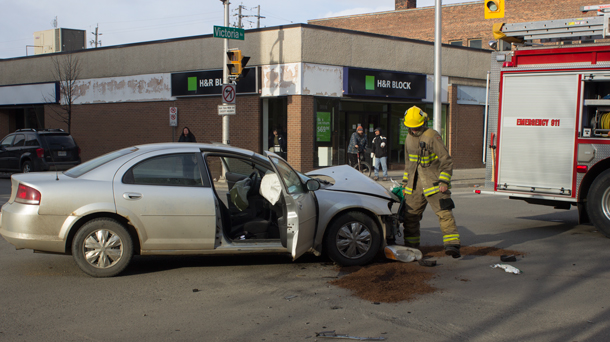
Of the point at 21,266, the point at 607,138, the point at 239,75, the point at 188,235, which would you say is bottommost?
the point at 21,266

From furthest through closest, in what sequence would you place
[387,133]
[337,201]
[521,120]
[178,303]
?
1. [387,133]
2. [521,120]
3. [337,201]
4. [178,303]

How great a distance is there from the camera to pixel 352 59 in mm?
19422

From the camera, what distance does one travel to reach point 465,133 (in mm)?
23328

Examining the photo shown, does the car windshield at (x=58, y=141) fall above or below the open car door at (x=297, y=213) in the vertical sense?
above

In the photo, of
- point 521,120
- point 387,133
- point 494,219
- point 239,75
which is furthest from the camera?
point 387,133

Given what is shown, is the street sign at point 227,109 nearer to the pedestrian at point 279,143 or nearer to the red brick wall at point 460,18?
the pedestrian at point 279,143

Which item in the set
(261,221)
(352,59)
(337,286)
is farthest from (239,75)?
(337,286)

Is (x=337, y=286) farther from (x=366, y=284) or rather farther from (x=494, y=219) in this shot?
(x=494, y=219)

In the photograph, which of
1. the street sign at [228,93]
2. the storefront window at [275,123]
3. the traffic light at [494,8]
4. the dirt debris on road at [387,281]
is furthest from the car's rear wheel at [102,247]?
the storefront window at [275,123]

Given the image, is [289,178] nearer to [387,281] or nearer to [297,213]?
[297,213]

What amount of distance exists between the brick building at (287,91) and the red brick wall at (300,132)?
3 centimetres

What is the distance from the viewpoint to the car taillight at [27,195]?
18.2 ft

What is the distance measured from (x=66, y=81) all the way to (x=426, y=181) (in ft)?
69.5

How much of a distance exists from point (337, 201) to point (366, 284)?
1.09 metres
